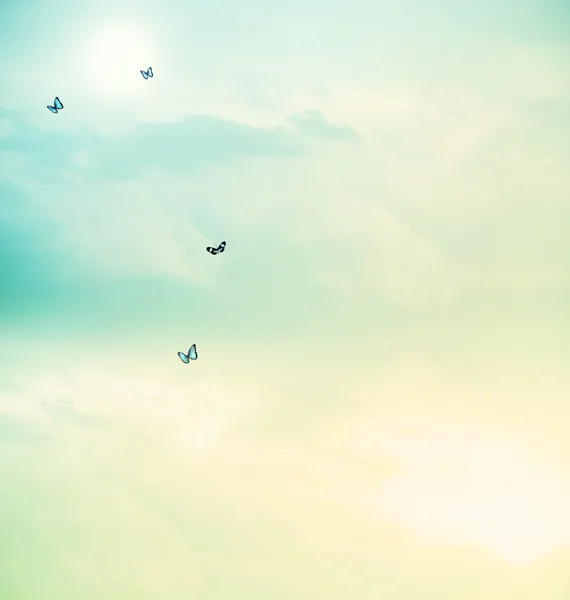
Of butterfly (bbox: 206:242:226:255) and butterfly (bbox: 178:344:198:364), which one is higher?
butterfly (bbox: 206:242:226:255)

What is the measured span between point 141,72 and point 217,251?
5535 millimetres

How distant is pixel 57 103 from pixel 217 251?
6.22 meters

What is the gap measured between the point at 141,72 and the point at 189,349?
7.85m

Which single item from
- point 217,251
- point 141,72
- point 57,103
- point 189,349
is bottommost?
point 189,349

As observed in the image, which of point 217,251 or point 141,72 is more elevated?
point 141,72

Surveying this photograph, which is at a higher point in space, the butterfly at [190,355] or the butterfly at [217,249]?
the butterfly at [217,249]

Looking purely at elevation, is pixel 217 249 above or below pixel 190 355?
above

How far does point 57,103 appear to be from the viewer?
15.7m

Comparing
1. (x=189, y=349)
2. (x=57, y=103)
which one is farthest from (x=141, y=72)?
(x=189, y=349)

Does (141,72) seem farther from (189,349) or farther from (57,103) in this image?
(189,349)

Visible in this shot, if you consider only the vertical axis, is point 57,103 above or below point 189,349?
above

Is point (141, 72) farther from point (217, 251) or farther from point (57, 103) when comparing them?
point (217, 251)

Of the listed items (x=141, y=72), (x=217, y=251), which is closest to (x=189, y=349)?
(x=217, y=251)

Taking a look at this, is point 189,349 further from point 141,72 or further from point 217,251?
point 141,72
